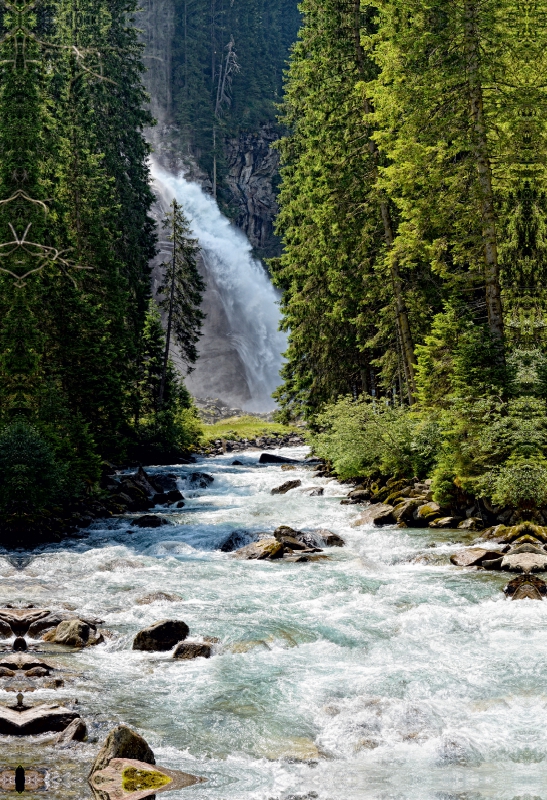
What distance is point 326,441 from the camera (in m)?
24.8

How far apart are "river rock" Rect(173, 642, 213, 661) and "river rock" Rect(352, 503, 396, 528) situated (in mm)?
8102

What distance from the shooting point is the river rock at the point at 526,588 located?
32.6 feet

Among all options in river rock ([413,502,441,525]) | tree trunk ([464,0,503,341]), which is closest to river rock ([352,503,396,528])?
river rock ([413,502,441,525])

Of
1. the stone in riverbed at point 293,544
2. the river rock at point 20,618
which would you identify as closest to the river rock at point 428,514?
the stone in riverbed at point 293,544

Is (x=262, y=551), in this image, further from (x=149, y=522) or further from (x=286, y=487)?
(x=286, y=487)

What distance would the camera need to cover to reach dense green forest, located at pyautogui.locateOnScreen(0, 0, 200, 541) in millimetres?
14305

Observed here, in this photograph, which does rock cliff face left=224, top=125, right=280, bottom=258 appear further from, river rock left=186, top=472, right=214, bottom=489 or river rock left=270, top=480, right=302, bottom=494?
river rock left=270, top=480, right=302, bottom=494

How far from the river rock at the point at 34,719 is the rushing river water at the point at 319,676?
0.15 m

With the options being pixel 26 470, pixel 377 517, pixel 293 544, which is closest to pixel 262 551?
pixel 293 544

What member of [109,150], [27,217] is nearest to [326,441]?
[27,217]

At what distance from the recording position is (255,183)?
3787 inches

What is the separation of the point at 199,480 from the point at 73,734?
64.3 ft

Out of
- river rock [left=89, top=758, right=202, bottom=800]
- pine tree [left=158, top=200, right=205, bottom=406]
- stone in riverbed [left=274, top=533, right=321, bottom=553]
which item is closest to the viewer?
river rock [left=89, top=758, right=202, bottom=800]

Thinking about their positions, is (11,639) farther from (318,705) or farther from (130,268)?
(130,268)
